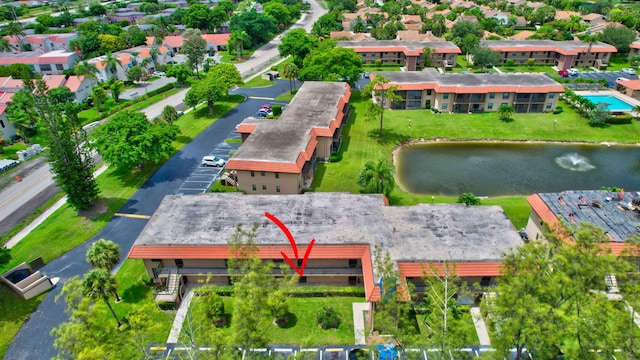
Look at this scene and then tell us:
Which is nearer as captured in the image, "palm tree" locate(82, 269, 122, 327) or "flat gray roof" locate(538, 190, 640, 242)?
"palm tree" locate(82, 269, 122, 327)

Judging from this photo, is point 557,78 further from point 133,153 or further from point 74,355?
point 74,355

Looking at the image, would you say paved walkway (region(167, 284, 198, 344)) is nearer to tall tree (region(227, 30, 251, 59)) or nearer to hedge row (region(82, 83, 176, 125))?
hedge row (region(82, 83, 176, 125))

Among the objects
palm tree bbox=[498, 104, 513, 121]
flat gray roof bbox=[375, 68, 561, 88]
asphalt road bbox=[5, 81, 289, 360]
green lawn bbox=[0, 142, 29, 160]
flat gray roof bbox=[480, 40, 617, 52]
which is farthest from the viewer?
flat gray roof bbox=[480, 40, 617, 52]

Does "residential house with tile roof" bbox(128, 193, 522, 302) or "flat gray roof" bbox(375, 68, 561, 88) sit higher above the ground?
"flat gray roof" bbox(375, 68, 561, 88)

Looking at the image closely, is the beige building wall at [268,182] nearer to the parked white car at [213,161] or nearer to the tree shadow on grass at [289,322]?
the parked white car at [213,161]

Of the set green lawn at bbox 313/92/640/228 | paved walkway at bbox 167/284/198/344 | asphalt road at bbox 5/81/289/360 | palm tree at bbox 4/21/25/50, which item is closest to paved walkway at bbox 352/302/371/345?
paved walkway at bbox 167/284/198/344

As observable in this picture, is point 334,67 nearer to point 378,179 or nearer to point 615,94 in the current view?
point 378,179
